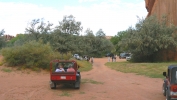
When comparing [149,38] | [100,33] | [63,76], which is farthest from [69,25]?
[100,33]

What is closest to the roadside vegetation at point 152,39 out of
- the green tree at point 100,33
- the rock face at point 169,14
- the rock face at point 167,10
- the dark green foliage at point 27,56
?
the rock face at point 169,14

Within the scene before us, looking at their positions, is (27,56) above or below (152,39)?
below

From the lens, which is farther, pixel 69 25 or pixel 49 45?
pixel 69 25

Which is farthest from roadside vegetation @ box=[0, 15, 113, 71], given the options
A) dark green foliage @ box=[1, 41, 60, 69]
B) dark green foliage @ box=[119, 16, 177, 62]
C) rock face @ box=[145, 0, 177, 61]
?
rock face @ box=[145, 0, 177, 61]

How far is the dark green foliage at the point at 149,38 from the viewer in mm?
37781

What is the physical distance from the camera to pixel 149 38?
37688mm

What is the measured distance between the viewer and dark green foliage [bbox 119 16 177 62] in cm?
3778

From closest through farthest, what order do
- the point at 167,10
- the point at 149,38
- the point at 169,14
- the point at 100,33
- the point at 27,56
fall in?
the point at 27,56
the point at 149,38
the point at 169,14
the point at 167,10
the point at 100,33

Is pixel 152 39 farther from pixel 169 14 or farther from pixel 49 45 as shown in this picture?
pixel 49 45

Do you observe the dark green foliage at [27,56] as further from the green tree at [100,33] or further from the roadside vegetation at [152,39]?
the green tree at [100,33]

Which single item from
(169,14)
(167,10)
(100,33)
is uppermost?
(100,33)

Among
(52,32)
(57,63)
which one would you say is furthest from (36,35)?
(57,63)

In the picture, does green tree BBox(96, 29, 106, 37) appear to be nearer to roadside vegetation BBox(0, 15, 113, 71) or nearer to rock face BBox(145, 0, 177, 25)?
roadside vegetation BBox(0, 15, 113, 71)

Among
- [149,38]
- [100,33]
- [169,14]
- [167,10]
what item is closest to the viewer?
[149,38]
